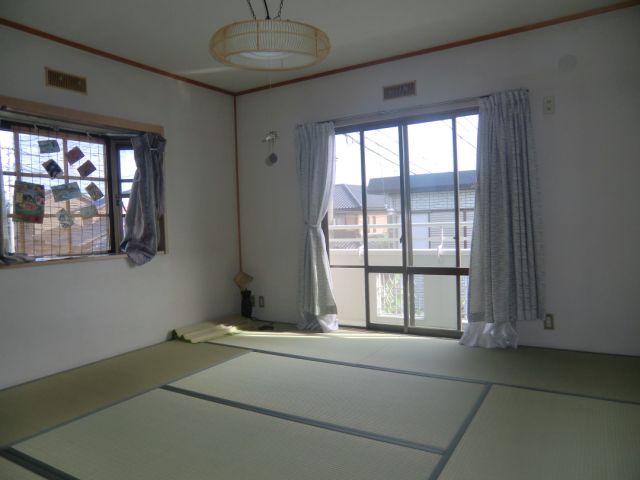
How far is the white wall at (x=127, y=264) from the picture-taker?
11.6 feet

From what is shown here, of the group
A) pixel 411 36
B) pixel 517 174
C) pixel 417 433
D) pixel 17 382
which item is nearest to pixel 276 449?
pixel 417 433

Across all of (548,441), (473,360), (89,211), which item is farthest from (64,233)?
(548,441)

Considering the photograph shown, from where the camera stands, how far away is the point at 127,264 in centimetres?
429

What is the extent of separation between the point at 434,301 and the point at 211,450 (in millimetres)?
2734

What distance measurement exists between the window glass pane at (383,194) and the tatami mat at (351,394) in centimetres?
149

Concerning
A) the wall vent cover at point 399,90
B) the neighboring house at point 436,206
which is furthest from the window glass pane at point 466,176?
the wall vent cover at point 399,90

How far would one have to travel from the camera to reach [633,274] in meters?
3.60

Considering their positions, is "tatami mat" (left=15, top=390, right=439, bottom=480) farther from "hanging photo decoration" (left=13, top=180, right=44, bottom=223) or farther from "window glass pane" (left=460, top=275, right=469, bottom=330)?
"window glass pane" (left=460, top=275, right=469, bottom=330)

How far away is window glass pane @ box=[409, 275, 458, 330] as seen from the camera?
14.5ft

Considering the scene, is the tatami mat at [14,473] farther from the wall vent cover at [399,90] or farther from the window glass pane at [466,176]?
the wall vent cover at [399,90]

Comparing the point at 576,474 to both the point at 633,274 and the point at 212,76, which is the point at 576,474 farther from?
the point at 212,76

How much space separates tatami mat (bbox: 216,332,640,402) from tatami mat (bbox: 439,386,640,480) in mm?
277

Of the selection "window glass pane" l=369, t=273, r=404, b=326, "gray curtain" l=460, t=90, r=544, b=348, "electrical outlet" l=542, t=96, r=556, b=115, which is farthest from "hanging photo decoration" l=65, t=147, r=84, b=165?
"electrical outlet" l=542, t=96, r=556, b=115

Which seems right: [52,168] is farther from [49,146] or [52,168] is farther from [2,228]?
[2,228]
